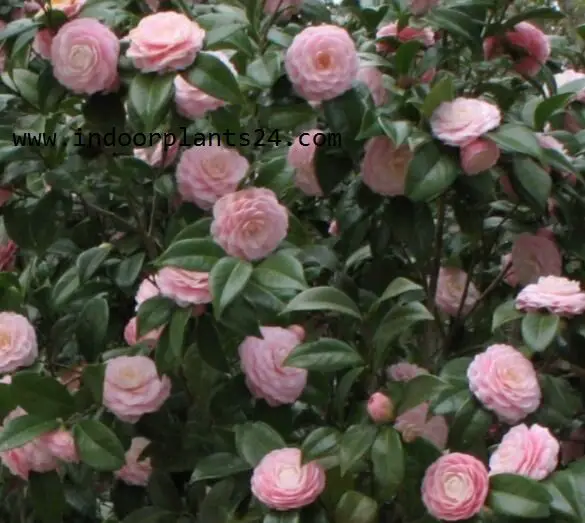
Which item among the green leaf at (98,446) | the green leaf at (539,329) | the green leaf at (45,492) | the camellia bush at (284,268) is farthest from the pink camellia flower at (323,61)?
the green leaf at (45,492)

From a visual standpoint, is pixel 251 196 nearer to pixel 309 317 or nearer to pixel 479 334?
pixel 309 317

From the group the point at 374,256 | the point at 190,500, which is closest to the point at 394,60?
the point at 374,256

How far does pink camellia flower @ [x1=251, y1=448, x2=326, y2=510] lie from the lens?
81 centimetres

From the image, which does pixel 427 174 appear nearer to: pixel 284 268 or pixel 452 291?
pixel 284 268

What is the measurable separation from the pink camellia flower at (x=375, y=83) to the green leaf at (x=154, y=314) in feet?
1.18

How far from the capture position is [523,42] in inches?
45.6

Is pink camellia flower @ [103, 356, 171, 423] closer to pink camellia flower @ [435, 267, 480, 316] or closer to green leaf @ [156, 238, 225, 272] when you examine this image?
green leaf @ [156, 238, 225, 272]

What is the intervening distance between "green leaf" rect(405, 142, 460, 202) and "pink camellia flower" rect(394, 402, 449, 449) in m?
0.22

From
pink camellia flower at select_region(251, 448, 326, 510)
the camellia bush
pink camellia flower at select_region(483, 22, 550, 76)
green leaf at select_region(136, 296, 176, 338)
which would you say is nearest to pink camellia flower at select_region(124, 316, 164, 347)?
the camellia bush

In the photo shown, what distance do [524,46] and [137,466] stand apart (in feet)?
2.43

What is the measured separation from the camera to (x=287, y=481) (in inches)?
32.2

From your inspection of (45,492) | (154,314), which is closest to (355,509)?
(154,314)

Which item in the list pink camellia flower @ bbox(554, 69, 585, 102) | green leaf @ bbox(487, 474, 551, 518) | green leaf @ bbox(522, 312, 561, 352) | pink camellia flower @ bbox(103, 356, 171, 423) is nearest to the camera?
green leaf @ bbox(487, 474, 551, 518)

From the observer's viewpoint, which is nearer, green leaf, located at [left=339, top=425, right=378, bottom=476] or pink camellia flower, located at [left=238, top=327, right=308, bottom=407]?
green leaf, located at [left=339, top=425, right=378, bottom=476]
